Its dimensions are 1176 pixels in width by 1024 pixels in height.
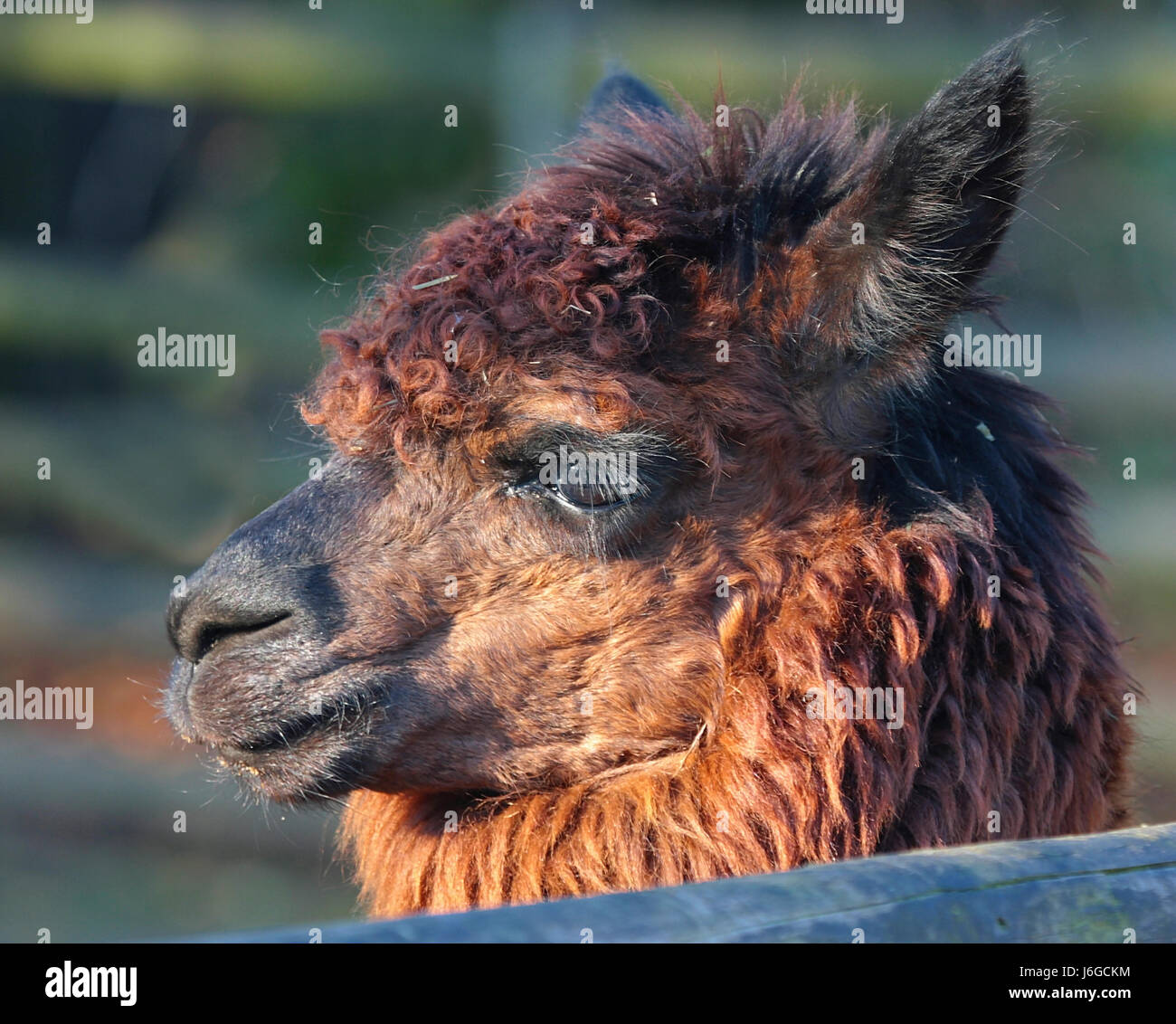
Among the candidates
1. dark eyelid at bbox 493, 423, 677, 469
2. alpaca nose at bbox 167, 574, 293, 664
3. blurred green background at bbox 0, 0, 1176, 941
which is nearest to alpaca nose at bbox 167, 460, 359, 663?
alpaca nose at bbox 167, 574, 293, 664

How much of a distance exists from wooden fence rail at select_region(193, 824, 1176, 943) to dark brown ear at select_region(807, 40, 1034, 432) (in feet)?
3.33

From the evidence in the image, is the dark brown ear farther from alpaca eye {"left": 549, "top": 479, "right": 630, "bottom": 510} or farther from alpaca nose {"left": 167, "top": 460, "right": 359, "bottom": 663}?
alpaca nose {"left": 167, "top": 460, "right": 359, "bottom": 663}

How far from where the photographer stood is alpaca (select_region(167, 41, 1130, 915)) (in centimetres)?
207

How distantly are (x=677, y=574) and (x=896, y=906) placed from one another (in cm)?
92

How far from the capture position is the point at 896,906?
129 centimetres

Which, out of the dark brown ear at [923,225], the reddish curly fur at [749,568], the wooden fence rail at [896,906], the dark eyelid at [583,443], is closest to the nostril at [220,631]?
the reddish curly fur at [749,568]

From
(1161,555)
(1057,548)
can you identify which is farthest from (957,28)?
(1057,548)

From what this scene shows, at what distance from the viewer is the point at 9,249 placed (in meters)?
8.29

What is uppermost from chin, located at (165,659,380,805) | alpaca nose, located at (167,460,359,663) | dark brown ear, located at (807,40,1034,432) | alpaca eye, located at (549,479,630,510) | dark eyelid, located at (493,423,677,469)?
dark brown ear, located at (807,40,1034,432)

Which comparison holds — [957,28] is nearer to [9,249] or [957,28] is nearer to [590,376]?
[9,249]

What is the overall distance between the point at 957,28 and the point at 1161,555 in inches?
167

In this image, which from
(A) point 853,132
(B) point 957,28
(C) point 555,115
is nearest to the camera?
(A) point 853,132

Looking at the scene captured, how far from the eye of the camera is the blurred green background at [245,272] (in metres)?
7.38

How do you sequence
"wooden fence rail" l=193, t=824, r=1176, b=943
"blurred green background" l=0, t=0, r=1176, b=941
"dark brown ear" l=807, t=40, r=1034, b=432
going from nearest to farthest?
"wooden fence rail" l=193, t=824, r=1176, b=943
"dark brown ear" l=807, t=40, r=1034, b=432
"blurred green background" l=0, t=0, r=1176, b=941
